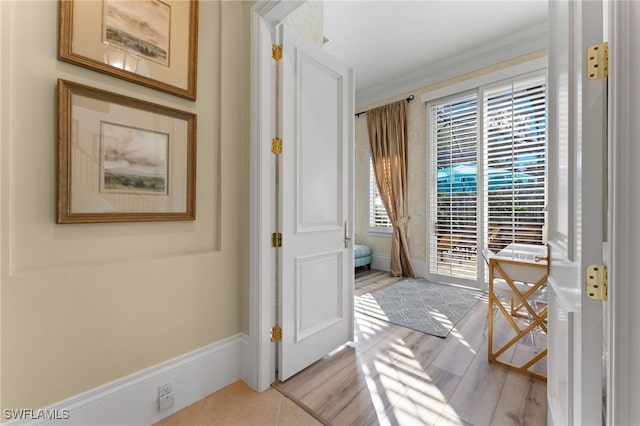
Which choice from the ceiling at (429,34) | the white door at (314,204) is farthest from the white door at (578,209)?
the ceiling at (429,34)

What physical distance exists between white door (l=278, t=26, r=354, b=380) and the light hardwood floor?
20cm

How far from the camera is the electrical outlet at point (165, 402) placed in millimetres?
1528

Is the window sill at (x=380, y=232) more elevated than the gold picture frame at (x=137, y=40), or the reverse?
the gold picture frame at (x=137, y=40)

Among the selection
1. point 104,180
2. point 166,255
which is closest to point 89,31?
point 104,180

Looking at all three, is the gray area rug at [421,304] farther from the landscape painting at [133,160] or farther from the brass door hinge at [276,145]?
the landscape painting at [133,160]

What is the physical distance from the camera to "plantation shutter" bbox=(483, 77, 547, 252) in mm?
3504

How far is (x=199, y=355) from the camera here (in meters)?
1.71

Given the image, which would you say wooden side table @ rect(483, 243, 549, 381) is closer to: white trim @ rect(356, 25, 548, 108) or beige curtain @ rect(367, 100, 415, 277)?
beige curtain @ rect(367, 100, 415, 277)

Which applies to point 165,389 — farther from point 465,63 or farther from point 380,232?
point 465,63

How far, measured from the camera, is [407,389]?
183 cm

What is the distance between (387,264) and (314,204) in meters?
3.42

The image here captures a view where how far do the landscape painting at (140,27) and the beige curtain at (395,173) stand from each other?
3.87 metres

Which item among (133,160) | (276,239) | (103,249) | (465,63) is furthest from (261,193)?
(465,63)

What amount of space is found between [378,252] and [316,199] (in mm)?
3441
